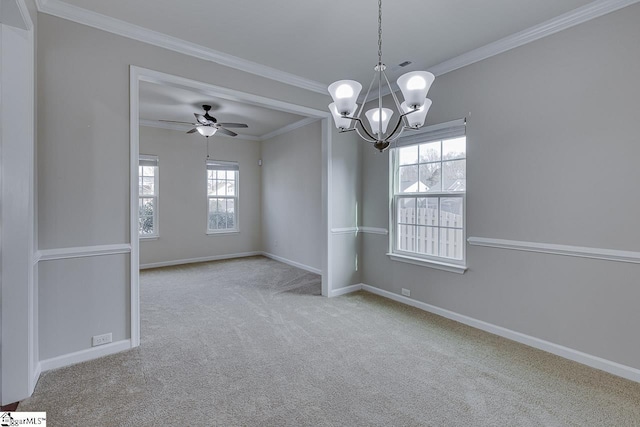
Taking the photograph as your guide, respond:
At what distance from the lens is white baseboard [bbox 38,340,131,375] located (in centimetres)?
240

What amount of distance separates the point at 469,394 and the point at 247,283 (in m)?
3.55

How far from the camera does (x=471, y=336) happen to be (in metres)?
2.99

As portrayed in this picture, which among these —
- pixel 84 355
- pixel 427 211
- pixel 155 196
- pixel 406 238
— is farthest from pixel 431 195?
pixel 155 196

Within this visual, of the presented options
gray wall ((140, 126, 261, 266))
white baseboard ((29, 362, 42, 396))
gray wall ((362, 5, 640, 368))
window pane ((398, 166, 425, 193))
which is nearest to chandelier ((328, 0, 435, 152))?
gray wall ((362, 5, 640, 368))

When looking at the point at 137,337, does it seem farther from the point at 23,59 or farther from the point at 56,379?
the point at 23,59

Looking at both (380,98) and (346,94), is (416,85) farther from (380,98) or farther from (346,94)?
(346,94)

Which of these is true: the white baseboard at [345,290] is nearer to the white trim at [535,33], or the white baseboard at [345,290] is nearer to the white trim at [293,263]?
the white trim at [293,263]

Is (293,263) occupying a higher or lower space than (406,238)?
lower

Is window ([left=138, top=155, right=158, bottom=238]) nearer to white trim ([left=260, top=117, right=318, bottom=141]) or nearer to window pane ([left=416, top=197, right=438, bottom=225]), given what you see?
white trim ([left=260, top=117, right=318, bottom=141])

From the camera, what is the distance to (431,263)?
3576 millimetres

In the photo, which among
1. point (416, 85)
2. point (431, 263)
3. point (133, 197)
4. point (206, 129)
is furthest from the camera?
point (206, 129)

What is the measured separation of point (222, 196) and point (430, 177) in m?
4.78

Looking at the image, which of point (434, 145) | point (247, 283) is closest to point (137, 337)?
→ point (247, 283)

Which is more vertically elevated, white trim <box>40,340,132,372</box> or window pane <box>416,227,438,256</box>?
window pane <box>416,227,438,256</box>
